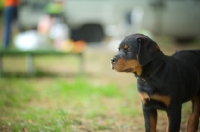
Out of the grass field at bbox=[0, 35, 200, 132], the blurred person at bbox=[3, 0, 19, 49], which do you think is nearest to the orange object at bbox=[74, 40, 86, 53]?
the grass field at bbox=[0, 35, 200, 132]

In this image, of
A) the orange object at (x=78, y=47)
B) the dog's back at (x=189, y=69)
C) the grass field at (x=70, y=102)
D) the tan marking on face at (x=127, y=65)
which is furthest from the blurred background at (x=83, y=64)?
the tan marking on face at (x=127, y=65)

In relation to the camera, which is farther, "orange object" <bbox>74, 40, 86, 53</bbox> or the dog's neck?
"orange object" <bbox>74, 40, 86, 53</bbox>

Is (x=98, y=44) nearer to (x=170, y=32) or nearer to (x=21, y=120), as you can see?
(x=170, y=32)

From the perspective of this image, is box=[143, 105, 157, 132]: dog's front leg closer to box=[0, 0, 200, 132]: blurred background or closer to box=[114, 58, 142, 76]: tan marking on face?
box=[114, 58, 142, 76]: tan marking on face

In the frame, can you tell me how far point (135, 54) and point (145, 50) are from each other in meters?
0.13

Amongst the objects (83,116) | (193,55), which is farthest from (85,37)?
(193,55)

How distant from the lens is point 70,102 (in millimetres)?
8148

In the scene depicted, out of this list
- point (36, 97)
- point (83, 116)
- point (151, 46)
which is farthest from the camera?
point (36, 97)

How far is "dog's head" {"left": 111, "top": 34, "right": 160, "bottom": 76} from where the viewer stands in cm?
464

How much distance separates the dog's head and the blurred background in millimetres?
1305

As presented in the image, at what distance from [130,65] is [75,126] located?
5.34 feet

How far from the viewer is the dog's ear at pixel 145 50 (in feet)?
15.1

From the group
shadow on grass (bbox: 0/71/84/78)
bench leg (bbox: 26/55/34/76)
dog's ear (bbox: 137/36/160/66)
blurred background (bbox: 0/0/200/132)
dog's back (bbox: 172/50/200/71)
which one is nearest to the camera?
dog's ear (bbox: 137/36/160/66)

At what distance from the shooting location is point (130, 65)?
470 centimetres
